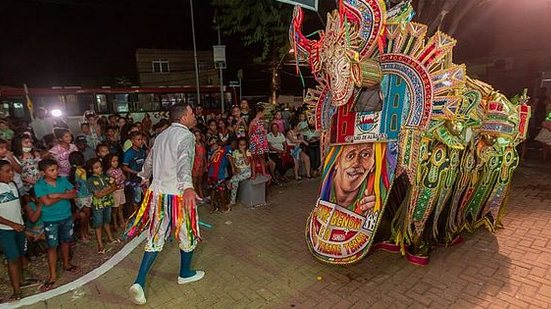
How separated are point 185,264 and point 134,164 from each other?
235 cm

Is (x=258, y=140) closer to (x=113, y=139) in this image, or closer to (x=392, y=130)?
(x=113, y=139)

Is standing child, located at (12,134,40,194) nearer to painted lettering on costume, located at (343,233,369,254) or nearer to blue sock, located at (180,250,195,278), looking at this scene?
blue sock, located at (180,250,195,278)

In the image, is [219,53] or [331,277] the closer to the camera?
[331,277]

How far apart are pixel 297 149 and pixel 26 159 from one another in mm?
5075

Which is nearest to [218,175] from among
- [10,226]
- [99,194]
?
[99,194]

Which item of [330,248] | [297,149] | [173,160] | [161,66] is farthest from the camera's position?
[161,66]

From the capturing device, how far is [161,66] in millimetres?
26422

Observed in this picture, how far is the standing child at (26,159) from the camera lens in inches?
175

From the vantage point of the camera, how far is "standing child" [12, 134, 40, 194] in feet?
14.6

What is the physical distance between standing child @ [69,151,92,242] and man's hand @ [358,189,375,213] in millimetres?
3467

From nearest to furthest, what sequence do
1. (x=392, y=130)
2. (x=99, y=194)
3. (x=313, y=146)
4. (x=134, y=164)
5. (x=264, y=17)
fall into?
(x=392, y=130)
(x=99, y=194)
(x=134, y=164)
(x=264, y=17)
(x=313, y=146)

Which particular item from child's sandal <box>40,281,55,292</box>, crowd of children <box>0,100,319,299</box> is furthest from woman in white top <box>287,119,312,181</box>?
child's sandal <box>40,281,55,292</box>

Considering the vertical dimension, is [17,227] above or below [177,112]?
below

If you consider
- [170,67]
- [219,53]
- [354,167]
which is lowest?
[354,167]
